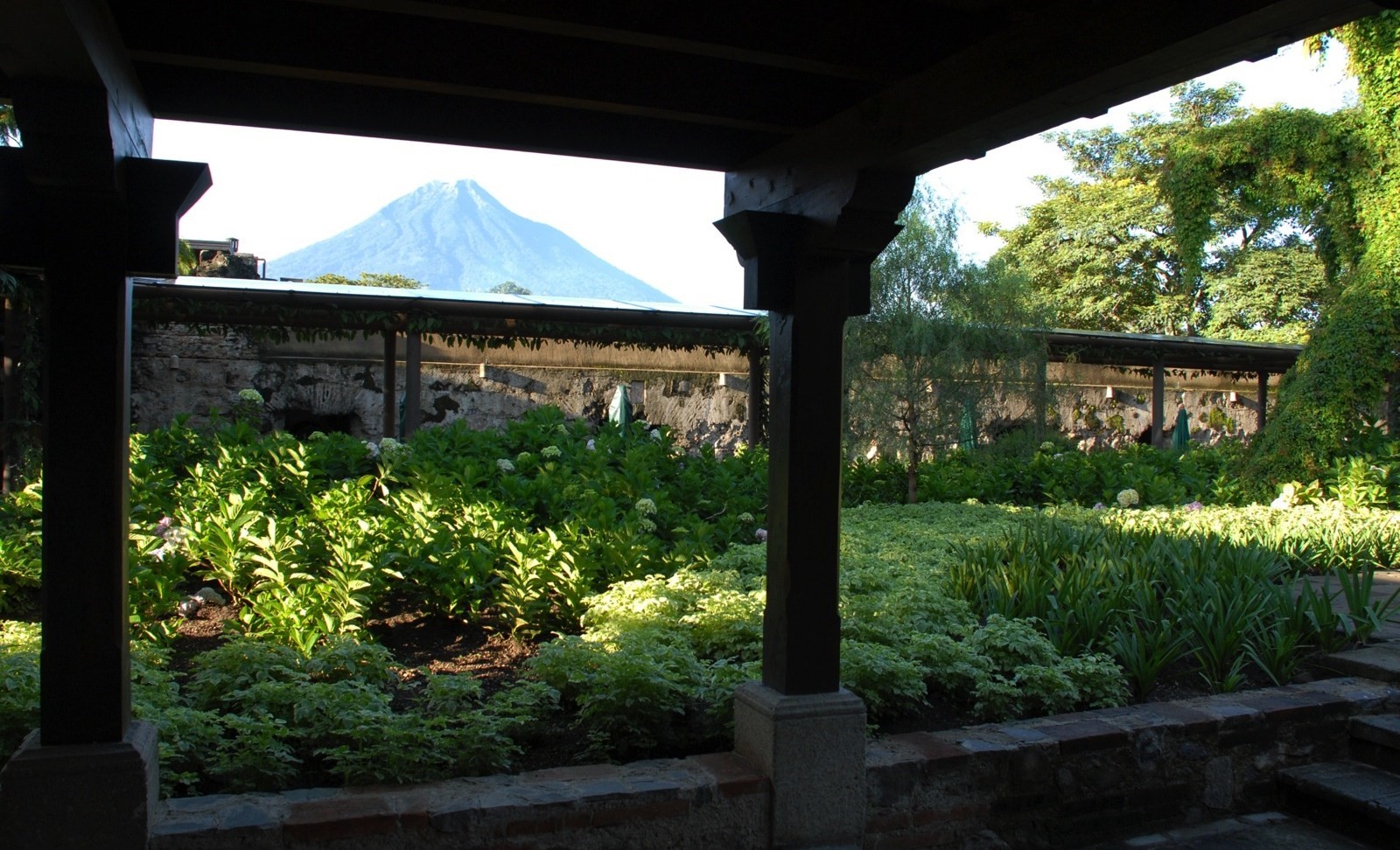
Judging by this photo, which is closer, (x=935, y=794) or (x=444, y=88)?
(x=444, y=88)

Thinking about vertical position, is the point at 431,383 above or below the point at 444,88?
below

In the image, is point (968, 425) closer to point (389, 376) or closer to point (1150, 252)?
point (389, 376)

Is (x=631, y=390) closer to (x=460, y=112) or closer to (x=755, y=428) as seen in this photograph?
(x=755, y=428)

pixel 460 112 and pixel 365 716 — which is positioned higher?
pixel 460 112

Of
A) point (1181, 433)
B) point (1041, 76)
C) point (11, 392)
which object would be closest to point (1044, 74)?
point (1041, 76)

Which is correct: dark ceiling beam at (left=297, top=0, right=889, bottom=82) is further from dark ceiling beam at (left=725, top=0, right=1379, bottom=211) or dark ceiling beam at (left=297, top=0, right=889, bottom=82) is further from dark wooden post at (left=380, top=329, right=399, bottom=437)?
dark wooden post at (left=380, top=329, right=399, bottom=437)

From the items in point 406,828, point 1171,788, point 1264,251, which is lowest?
point 1171,788

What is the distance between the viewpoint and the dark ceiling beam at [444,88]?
2570 mm

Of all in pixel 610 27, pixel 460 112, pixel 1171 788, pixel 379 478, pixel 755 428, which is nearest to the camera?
pixel 610 27

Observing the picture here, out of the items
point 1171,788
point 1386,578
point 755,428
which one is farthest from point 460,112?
point 755,428

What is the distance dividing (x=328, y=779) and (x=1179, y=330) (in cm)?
2627

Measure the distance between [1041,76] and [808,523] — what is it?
1.38 meters

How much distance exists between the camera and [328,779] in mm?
2934

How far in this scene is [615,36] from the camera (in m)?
2.46
